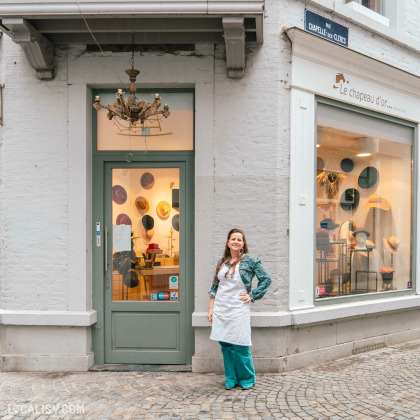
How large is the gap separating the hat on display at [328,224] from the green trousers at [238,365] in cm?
233

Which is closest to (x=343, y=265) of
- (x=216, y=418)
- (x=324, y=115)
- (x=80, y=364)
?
(x=324, y=115)

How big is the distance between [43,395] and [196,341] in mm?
1785

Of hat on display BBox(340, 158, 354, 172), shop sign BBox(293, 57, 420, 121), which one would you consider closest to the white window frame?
shop sign BBox(293, 57, 420, 121)

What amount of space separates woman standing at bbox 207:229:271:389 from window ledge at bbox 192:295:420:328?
1.90 feet

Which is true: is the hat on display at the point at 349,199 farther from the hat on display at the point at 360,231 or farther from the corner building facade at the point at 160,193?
the corner building facade at the point at 160,193

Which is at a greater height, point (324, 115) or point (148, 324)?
point (324, 115)

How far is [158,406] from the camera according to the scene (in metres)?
4.33

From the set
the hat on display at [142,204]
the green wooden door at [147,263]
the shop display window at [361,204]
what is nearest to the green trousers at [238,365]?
the green wooden door at [147,263]

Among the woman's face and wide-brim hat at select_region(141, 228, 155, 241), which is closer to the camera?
the woman's face

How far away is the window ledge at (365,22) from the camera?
5.87m

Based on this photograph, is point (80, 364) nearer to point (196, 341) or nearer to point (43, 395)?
point (43, 395)

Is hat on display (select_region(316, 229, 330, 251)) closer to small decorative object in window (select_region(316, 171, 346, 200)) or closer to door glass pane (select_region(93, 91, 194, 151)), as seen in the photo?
small decorative object in window (select_region(316, 171, 346, 200))

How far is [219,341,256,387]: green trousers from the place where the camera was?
4.72m

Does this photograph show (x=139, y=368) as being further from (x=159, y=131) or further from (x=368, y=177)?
(x=368, y=177)
